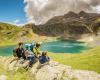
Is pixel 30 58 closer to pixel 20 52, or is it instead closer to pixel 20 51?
pixel 20 52

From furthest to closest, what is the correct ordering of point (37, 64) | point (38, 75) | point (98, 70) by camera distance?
1. point (98, 70)
2. point (37, 64)
3. point (38, 75)

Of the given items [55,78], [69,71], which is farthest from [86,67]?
[55,78]

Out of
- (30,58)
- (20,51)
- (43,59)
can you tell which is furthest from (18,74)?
(20,51)

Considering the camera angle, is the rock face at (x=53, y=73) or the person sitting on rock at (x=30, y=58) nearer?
the rock face at (x=53, y=73)

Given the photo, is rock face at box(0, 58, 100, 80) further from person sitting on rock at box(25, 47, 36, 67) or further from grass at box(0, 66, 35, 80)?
person sitting on rock at box(25, 47, 36, 67)

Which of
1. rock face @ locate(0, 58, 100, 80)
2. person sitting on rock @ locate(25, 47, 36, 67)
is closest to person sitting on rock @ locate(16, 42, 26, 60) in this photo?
person sitting on rock @ locate(25, 47, 36, 67)

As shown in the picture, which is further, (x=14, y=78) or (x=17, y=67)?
(x=17, y=67)

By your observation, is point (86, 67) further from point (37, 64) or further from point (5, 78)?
point (5, 78)

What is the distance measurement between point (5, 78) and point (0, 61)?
1292 centimetres

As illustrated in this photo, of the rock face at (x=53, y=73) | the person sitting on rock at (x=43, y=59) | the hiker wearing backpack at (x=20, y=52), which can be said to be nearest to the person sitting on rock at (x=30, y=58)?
the rock face at (x=53, y=73)

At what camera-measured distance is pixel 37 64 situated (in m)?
32.8

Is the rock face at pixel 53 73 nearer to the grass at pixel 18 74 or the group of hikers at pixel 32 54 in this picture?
the grass at pixel 18 74

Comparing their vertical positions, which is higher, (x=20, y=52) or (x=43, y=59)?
(x=20, y=52)

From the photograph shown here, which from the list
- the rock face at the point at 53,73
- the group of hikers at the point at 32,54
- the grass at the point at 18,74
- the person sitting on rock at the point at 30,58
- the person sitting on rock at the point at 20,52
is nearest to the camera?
the rock face at the point at 53,73
